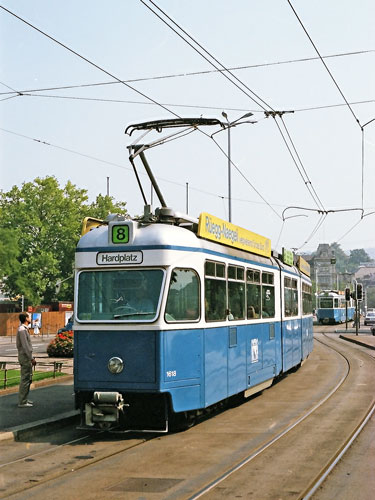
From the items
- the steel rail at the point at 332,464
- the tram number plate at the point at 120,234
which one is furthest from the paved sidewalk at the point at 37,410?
the steel rail at the point at 332,464

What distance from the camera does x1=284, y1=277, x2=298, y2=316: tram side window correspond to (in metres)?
17.7

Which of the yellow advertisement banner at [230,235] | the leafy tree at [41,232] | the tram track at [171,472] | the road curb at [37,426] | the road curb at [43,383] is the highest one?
the leafy tree at [41,232]

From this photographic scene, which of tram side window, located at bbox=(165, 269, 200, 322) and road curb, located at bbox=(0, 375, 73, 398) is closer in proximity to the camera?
tram side window, located at bbox=(165, 269, 200, 322)

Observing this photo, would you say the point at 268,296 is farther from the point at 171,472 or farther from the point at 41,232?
the point at 41,232

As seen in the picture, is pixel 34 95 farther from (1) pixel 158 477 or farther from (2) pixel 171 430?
(1) pixel 158 477

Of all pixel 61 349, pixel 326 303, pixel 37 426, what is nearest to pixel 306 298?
pixel 61 349

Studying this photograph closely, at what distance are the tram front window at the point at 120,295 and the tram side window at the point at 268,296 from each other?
5057 mm

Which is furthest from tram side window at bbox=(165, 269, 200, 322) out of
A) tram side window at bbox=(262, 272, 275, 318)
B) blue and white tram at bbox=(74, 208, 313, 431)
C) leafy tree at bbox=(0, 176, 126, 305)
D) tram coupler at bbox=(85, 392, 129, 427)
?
leafy tree at bbox=(0, 176, 126, 305)

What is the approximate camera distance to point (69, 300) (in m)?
63.2

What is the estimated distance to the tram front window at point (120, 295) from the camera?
1027 centimetres

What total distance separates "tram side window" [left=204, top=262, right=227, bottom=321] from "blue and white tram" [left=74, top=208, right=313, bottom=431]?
0.02 m

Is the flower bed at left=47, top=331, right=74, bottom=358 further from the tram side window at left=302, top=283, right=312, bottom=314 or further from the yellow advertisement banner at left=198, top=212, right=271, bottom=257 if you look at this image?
the yellow advertisement banner at left=198, top=212, right=271, bottom=257

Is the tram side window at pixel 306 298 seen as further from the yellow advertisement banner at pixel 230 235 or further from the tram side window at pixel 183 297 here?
the tram side window at pixel 183 297

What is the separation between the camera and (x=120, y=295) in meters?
10.4
